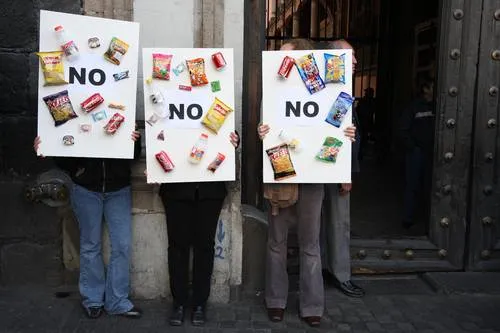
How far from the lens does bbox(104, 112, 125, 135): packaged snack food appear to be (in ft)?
12.0

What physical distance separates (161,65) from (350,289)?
2311 millimetres

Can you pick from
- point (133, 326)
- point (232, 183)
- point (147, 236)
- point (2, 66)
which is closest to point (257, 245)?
point (232, 183)

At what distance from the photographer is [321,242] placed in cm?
466

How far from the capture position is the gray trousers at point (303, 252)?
3873 millimetres

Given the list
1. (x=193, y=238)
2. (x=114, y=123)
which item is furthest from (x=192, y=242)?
(x=114, y=123)

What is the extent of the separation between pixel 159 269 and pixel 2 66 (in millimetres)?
1936

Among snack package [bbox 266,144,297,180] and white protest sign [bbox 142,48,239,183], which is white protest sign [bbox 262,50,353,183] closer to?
snack package [bbox 266,144,297,180]

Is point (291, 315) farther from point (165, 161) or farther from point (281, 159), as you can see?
point (165, 161)

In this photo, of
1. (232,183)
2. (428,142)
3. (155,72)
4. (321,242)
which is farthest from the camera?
(428,142)

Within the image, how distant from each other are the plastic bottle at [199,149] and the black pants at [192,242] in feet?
1.08

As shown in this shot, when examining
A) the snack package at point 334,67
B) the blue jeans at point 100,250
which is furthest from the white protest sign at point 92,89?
the snack package at point 334,67

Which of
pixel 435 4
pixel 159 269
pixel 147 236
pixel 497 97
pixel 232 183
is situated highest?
pixel 435 4

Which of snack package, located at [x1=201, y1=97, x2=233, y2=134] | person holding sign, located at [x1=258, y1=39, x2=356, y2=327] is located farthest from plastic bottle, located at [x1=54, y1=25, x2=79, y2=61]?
person holding sign, located at [x1=258, y1=39, x2=356, y2=327]

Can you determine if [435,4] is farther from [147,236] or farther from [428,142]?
[147,236]
